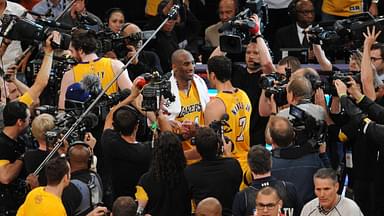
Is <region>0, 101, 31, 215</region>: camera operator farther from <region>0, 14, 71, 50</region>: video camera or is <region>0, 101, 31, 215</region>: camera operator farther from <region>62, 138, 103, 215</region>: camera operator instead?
<region>0, 14, 71, 50</region>: video camera

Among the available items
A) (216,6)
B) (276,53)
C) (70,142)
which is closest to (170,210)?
A: (70,142)

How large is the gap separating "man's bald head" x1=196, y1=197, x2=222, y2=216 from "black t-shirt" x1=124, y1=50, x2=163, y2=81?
399cm

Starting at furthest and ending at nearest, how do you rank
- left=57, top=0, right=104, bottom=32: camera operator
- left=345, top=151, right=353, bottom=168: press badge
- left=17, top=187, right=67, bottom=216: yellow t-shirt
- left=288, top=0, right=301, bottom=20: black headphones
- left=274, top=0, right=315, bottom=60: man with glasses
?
left=288, top=0, right=301, bottom=20: black headphones, left=274, top=0, right=315, bottom=60: man with glasses, left=57, top=0, right=104, bottom=32: camera operator, left=345, top=151, right=353, bottom=168: press badge, left=17, top=187, right=67, bottom=216: yellow t-shirt

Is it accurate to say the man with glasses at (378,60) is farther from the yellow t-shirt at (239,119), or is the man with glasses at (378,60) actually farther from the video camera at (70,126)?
the video camera at (70,126)

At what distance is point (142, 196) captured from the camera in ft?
32.6

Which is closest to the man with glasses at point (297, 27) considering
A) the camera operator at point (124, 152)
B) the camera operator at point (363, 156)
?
the camera operator at point (363, 156)

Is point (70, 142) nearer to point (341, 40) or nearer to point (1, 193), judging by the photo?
point (1, 193)

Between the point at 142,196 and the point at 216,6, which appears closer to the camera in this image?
the point at 142,196

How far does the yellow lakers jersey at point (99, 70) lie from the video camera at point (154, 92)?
3.41 feet

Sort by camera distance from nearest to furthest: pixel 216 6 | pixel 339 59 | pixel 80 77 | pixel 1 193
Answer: pixel 1 193 → pixel 80 77 → pixel 339 59 → pixel 216 6

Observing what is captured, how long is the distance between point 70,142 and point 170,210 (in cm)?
119

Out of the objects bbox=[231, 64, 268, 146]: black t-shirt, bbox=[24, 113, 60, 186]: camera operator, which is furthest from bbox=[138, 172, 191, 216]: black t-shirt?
bbox=[231, 64, 268, 146]: black t-shirt

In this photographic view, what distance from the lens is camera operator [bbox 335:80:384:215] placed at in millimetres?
10359

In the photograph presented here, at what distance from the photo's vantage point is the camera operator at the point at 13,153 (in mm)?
10578
